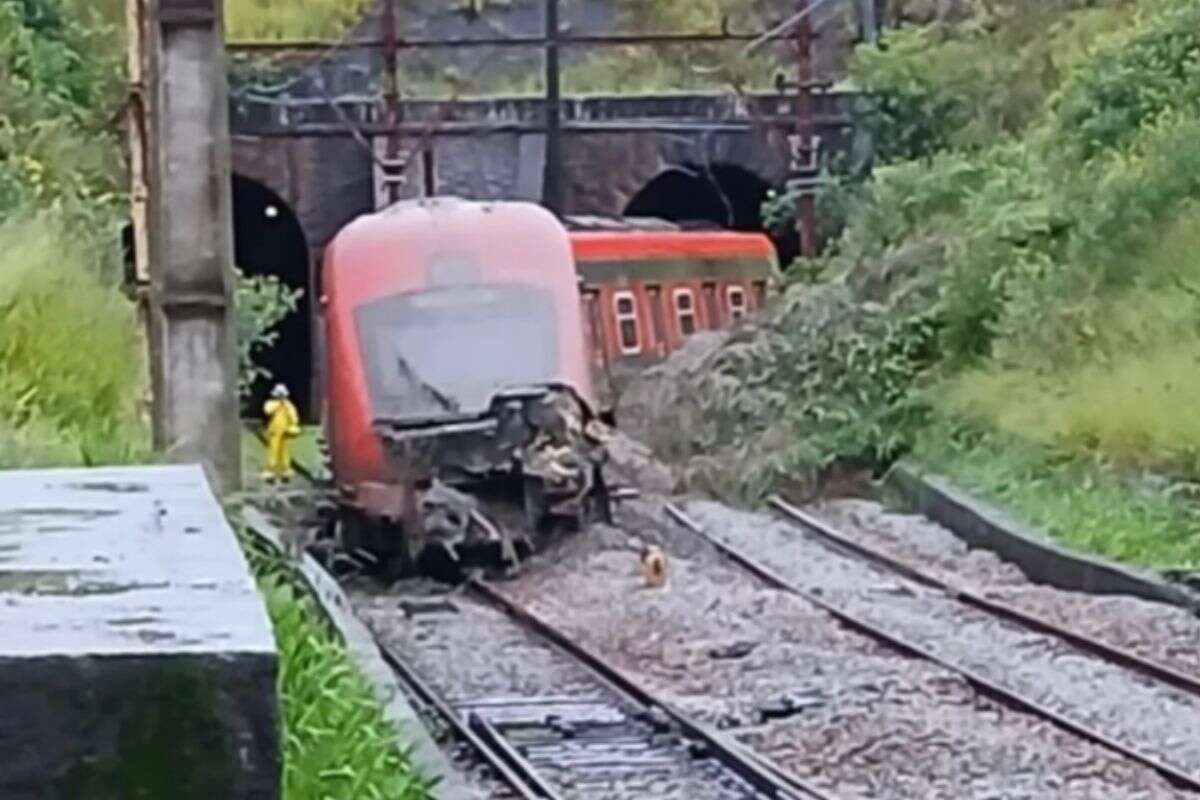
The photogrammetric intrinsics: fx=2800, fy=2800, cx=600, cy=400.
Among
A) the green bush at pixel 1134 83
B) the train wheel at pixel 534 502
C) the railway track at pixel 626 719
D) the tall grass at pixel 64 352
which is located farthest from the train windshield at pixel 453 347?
the green bush at pixel 1134 83

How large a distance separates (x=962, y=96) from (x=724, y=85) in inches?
364

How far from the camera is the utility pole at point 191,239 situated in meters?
11.1

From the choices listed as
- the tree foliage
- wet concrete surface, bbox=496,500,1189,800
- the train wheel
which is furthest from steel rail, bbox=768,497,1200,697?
the tree foliage

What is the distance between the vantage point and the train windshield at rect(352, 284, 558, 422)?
61.4ft

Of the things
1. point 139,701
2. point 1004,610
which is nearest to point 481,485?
point 1004,610

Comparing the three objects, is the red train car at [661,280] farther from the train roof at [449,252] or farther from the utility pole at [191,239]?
the utility pole at [191,239]

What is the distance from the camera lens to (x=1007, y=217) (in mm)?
24000

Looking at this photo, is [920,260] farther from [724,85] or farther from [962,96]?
[724,85]

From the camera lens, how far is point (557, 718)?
12.3 meters

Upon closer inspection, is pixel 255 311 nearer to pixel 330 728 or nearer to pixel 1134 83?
pixel 1134 83

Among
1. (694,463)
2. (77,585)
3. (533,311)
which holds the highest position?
(77,585)

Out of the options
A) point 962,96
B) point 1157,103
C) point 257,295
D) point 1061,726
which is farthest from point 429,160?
point 1061,726

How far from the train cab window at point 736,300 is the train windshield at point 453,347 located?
918 centimetres

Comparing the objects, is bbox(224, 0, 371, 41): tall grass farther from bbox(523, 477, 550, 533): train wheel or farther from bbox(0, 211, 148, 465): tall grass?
bbox(0, 211, 148, 465): tall grass
